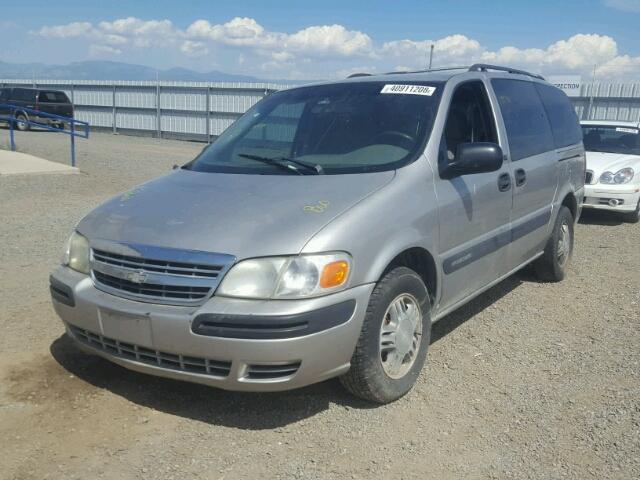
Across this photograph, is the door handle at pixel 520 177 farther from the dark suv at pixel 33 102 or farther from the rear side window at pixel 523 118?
the dark suv at pixel 33 102

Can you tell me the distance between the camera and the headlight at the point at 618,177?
9391 millimetres

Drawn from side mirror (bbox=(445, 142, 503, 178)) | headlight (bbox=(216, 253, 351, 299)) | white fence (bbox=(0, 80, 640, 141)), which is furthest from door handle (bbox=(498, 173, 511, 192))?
white fence (bbox=(0, 80, 640, 141))

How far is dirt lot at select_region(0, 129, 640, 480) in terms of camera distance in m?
2.96

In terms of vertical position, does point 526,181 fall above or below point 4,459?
above

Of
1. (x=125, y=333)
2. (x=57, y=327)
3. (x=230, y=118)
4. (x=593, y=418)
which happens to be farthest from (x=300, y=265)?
(x=230, y=118)

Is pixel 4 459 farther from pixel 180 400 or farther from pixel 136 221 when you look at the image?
pixel 136 221

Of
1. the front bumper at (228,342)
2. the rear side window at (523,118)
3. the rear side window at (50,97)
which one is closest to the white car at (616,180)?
the rear side window at (523,118)

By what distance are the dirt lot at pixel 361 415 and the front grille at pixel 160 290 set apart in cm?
72

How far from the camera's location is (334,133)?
4.14 m

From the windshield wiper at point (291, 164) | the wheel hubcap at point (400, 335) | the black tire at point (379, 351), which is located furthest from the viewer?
the windshield wiper at point (291, 164)

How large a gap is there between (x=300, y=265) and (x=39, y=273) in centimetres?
384

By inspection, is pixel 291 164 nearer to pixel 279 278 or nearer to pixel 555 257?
pixel 279 278

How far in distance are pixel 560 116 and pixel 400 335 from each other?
3.54 metres

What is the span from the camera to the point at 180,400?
3557mm
